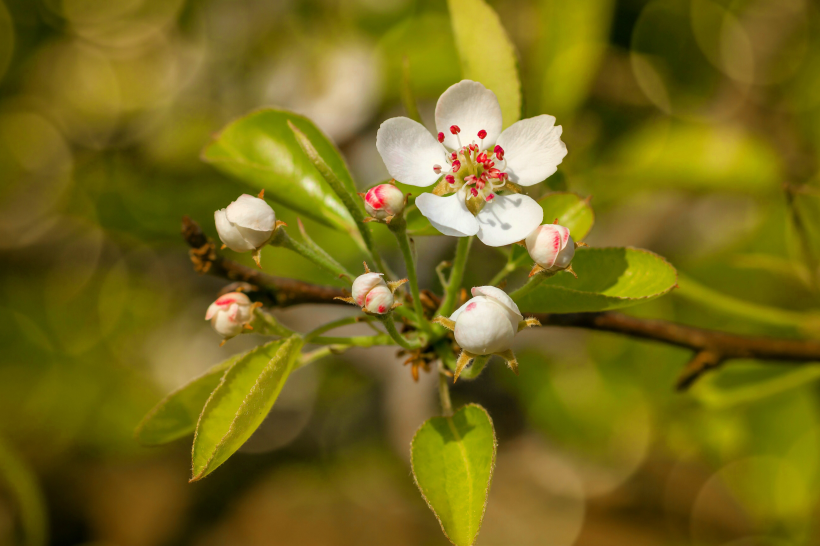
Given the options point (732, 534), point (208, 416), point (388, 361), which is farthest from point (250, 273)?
point (732, 534)

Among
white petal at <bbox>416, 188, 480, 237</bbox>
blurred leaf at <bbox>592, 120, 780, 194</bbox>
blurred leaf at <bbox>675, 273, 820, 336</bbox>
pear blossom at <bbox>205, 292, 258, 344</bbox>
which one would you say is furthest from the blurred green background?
white petal at <bbox>416, 188, 480, 237</bbox>

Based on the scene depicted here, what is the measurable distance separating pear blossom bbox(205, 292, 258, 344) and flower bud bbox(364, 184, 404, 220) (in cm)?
24

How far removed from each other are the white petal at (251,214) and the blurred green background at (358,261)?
28.8 inches

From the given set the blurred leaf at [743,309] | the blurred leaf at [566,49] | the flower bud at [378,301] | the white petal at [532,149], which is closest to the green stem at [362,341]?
the flower bud at [378,301]

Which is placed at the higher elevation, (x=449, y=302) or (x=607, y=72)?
(x=449, y=302)

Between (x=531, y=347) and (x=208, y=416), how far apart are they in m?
1.59

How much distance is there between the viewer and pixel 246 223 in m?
0.70

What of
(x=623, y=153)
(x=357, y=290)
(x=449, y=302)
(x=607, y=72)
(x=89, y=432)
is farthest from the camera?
(x=89, y=432)

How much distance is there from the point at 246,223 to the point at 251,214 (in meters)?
0.01

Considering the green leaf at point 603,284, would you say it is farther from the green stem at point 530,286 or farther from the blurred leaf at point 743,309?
the blurred leaf at point 743,309

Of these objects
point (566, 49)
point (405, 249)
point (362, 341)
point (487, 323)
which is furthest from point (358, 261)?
point (487, 323)

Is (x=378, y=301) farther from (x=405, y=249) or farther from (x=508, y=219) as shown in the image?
(x=508, y=219)

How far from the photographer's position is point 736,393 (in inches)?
51.5

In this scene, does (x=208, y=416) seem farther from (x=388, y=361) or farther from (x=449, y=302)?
(x=388, y=361)
